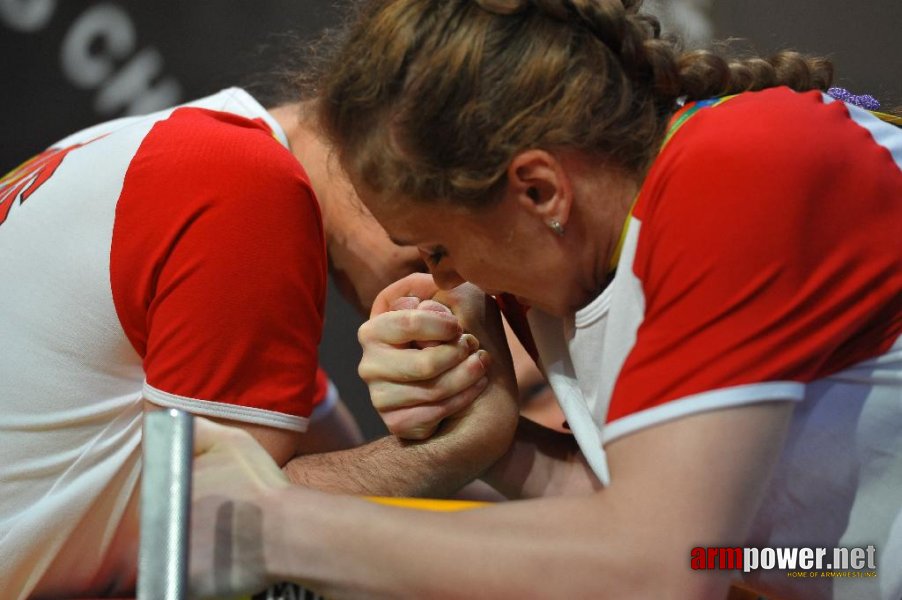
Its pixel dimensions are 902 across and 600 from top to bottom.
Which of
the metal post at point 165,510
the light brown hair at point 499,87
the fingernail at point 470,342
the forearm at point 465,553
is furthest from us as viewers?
the fingernail at point 470,342

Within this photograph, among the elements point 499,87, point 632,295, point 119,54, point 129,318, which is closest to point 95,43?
point 119,54

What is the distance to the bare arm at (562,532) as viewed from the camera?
69 cm

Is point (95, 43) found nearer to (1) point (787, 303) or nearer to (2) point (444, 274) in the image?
(2) point (444, 274)

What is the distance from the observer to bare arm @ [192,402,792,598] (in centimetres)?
69

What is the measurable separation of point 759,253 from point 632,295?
13 centimetres

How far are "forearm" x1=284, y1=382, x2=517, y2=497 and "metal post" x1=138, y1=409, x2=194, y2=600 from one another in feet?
1.57

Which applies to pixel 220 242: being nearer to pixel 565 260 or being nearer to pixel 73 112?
pixel 565 260

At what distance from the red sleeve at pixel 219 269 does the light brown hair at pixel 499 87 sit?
0.61ft

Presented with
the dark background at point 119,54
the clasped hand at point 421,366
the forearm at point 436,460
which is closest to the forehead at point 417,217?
the clasped hand at point 421,366

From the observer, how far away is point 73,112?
194 cm

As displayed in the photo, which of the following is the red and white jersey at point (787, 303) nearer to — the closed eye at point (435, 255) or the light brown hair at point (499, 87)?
the light brown hair at point (499, 87)

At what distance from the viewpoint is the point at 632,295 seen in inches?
31.8

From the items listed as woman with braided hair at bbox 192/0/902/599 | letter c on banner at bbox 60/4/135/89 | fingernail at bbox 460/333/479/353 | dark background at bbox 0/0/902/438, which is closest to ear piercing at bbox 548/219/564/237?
woman with braided hair at bbox 192/0/902/599

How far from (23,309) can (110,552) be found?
0.87ft
